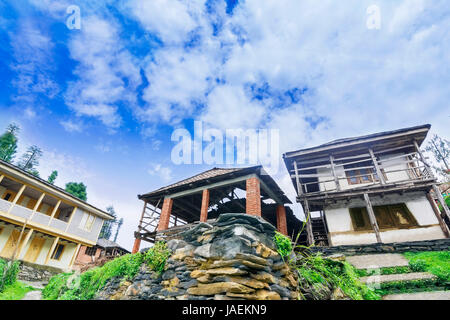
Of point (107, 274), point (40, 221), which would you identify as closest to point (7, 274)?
point (40, 221)

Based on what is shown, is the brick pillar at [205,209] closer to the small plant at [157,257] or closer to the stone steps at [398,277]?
the small plant at [157,257]

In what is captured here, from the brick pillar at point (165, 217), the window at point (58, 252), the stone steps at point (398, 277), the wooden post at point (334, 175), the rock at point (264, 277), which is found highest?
the wooden post at point (334, 175)

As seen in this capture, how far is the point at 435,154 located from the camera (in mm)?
28531

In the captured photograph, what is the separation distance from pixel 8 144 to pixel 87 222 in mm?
22988

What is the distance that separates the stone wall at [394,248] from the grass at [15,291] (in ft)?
45.4

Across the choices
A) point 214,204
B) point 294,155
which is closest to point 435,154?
point 294,155

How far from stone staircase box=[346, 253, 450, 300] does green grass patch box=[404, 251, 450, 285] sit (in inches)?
6.5

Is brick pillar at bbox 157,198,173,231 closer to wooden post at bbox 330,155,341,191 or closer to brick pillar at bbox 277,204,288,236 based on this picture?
brick pillar at bbox 277,204,288,236

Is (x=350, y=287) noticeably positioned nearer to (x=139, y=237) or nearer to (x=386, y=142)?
(x=386, y=142)

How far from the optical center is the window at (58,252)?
719 inches

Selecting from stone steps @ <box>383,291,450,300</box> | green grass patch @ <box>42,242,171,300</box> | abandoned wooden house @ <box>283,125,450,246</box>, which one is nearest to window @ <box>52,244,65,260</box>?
green grass patch @ <box>42,242,171,300</box>

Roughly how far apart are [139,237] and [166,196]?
9.13ft

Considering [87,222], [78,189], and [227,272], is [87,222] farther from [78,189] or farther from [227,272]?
[227,272]

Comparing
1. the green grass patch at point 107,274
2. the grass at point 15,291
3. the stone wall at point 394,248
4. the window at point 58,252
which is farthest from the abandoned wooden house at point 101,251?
the stone wall at point 394,248
